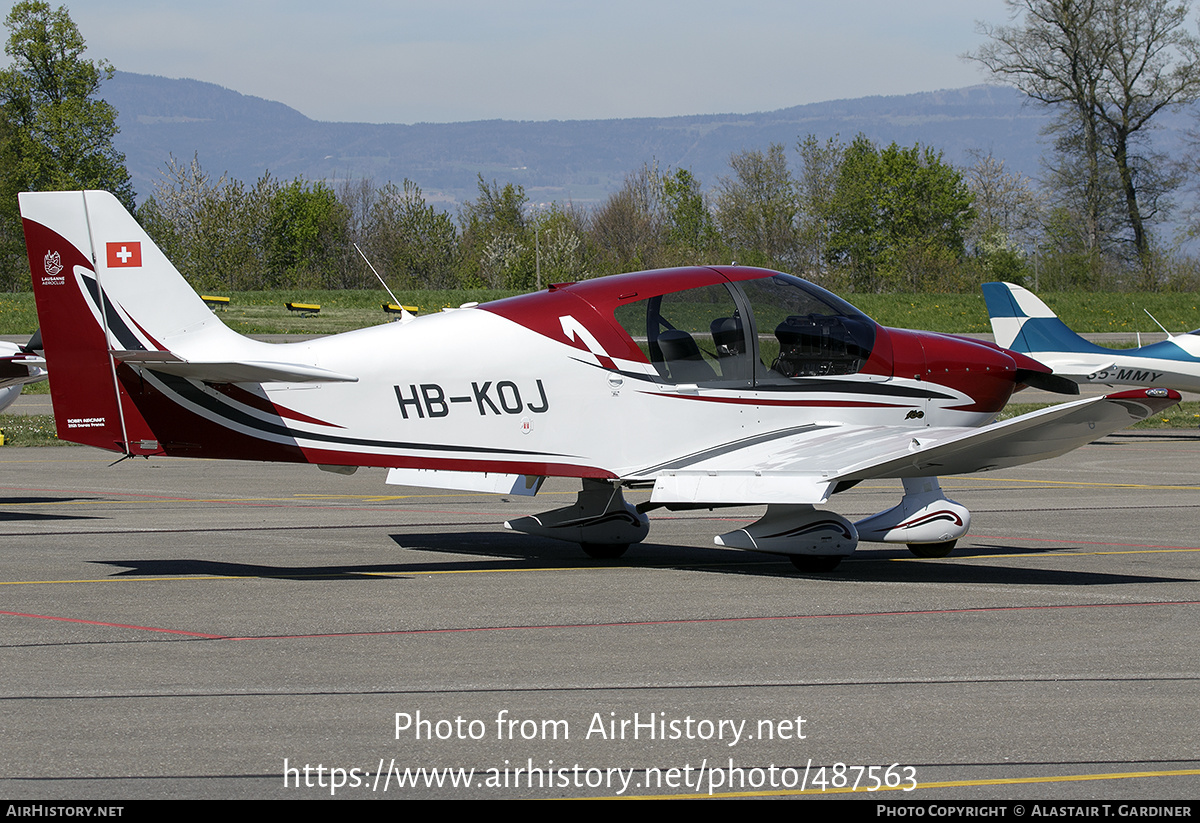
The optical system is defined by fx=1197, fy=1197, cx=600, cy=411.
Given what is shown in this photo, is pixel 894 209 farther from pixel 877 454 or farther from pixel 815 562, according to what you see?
pixel 877 454

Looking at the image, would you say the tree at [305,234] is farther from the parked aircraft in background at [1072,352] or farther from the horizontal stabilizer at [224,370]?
the horizontal stabilizer at [224,370]

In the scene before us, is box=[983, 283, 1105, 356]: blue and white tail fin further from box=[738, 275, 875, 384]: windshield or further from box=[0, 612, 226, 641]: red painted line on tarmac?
box=[0, 612, 226, 641]: red painted line on tarmac

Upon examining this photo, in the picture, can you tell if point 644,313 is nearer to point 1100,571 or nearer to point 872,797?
point 1100,571

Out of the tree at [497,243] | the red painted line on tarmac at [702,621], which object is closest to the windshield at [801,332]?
the red painted line on tarmac at [702,621]

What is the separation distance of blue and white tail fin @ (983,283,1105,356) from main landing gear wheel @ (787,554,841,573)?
11.8m

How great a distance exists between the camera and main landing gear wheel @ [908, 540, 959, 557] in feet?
32.9

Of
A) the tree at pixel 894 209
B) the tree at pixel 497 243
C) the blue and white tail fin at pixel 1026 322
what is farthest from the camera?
the tree at pixel 894 209

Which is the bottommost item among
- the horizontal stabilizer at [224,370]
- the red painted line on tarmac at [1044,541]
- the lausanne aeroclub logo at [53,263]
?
the red painted line on tarmac at [1044,541]

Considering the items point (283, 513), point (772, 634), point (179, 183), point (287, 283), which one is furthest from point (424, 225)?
point (772, 634)

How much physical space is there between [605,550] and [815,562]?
1878mm

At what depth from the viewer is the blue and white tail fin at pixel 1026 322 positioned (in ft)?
65.3

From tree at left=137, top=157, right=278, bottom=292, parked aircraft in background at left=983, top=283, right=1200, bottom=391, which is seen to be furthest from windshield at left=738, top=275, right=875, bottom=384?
tree at left=137, top=157, right=278, bottom=292

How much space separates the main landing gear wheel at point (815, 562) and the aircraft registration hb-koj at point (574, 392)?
2cm

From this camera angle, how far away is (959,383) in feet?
33.4
